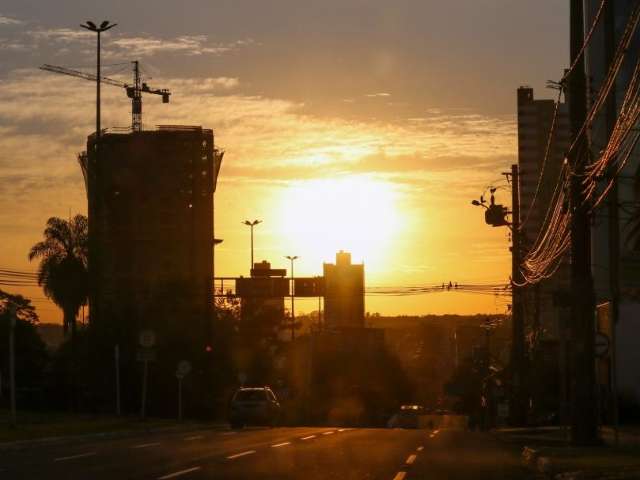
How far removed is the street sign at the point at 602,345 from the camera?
28.1m

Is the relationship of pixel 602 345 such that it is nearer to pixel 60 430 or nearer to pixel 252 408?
pixel 60 430

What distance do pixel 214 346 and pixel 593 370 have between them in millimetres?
51268

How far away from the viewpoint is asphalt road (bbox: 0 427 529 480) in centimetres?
1958

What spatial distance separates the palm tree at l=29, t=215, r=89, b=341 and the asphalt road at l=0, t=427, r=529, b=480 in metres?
56.9

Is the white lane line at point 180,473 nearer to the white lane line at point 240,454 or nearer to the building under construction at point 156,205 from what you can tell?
the white lane line at point 240,454

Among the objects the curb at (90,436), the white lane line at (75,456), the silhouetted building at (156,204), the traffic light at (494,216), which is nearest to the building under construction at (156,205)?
the silhouetted building at (156,204)

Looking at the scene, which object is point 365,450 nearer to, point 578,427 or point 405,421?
point 578,427

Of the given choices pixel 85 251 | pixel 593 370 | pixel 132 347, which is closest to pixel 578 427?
pixel 593 370

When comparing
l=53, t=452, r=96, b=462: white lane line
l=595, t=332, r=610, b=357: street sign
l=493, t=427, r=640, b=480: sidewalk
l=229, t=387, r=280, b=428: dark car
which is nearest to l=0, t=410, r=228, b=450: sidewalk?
l=229, t=387, r=280, b=428: dark car

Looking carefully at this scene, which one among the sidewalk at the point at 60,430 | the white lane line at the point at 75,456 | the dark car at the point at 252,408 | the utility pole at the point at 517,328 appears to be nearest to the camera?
the white lane line at the point at 75,456

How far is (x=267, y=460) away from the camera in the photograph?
23.0m

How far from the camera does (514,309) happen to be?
52875mm

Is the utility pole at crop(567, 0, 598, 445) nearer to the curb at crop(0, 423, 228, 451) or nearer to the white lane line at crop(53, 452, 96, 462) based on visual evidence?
the white lane line at crop(53, 452, 96, 462)

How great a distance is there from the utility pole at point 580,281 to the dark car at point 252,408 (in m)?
20.5
